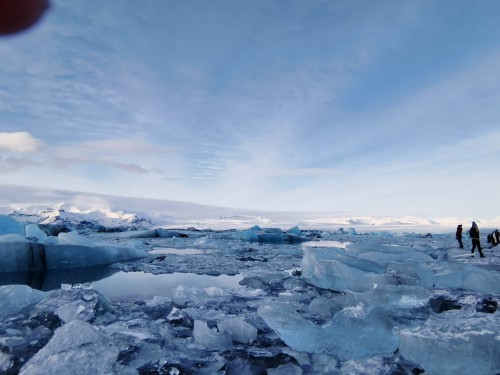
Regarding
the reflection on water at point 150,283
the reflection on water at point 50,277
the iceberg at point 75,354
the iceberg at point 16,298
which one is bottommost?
the reflection on water at point 50,277

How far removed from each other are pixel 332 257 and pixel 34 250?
5.78 metres

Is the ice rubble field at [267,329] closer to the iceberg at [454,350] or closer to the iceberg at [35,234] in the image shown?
the iceberg at [454,350]

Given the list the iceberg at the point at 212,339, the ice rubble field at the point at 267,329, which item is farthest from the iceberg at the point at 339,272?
the iceberg at the point at 212,339

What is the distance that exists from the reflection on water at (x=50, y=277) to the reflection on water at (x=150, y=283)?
35cm

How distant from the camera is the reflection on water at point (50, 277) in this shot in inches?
193

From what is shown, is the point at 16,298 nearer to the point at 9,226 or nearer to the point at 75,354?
the point at 75,354

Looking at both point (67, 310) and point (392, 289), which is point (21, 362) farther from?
point (392, 289)

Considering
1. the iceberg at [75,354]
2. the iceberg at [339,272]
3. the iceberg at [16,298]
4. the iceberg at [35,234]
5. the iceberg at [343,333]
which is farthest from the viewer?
the iceberg at [35,234]

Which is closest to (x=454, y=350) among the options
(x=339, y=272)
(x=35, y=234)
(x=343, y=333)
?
(x=343, y=333)

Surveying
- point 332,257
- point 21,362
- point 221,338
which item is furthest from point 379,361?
point 332,257

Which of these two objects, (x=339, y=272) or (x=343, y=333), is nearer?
(x=343, y=333)

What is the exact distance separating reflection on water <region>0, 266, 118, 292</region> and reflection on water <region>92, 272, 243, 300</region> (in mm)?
351

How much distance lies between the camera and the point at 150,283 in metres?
4.95

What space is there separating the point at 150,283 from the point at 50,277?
2.04 m
